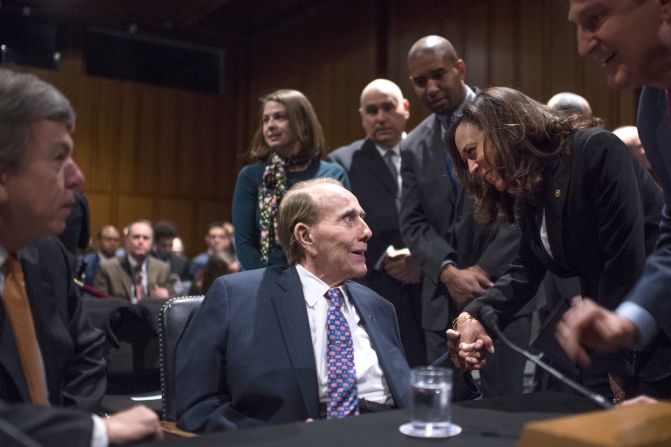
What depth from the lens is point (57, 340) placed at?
1.57 metres

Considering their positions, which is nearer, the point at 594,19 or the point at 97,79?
the point at 594,19

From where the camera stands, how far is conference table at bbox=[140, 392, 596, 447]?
131 cm

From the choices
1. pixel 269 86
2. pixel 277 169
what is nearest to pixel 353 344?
pixel 277 169

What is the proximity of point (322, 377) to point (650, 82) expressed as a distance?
1124 mm

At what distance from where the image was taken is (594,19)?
152 cm

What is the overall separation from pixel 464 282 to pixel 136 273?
4846mm

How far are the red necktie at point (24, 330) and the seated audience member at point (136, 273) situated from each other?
18.1 ft

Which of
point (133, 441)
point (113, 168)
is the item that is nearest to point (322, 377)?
point (133, 441)

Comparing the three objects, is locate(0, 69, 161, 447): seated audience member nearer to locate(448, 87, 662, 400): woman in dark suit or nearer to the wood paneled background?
locate(448, 87, 662, 400): woman in dark suit

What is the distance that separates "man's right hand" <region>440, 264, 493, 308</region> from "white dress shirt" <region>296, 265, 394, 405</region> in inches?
28.6

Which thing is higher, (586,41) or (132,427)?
(586,41)

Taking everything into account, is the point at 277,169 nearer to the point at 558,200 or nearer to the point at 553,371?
the point at 558,200

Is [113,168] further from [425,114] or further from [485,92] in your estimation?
[485,92]

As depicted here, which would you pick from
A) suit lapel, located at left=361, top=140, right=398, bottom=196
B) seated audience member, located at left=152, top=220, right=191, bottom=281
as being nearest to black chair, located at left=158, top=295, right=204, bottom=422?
suit lapel, located at left=361, top=140, right=398, bottom=196
